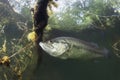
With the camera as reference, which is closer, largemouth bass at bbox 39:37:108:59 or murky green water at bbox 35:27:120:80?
largemouth bass at bbox 39:37:108:59

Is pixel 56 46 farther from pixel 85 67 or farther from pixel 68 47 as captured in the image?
pixel 85 67

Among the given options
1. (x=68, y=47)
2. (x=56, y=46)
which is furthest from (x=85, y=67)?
(x=56, y=46)

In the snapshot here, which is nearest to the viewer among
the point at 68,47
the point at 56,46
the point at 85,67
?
the point at 56,46

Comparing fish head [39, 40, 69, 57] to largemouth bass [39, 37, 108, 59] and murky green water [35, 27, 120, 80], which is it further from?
murky green water [35, 27, 120, 80]

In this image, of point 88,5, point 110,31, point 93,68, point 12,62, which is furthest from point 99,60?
point 12,62

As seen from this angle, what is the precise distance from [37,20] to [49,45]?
1.20 feet

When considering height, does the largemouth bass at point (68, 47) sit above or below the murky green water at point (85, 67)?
above

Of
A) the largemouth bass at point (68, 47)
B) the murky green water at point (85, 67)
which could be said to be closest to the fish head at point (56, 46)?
the largemouth bass at point (68, 47)

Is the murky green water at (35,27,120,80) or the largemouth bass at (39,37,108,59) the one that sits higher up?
the largemouth bass at (39,37,108,59)

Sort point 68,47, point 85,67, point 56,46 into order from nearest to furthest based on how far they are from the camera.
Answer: point 56,46 → point 68,47 → point 85,67

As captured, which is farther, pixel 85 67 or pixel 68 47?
pixel 85 67

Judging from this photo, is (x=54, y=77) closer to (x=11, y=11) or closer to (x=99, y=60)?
(x=99, y=60)

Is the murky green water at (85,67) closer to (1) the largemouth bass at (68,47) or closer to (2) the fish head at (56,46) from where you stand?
(1) the largemouth bass at (68,47)

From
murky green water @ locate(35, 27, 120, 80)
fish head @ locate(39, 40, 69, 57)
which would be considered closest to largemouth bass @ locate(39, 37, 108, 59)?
fish head @ locate(39, 40, 69, 57)
